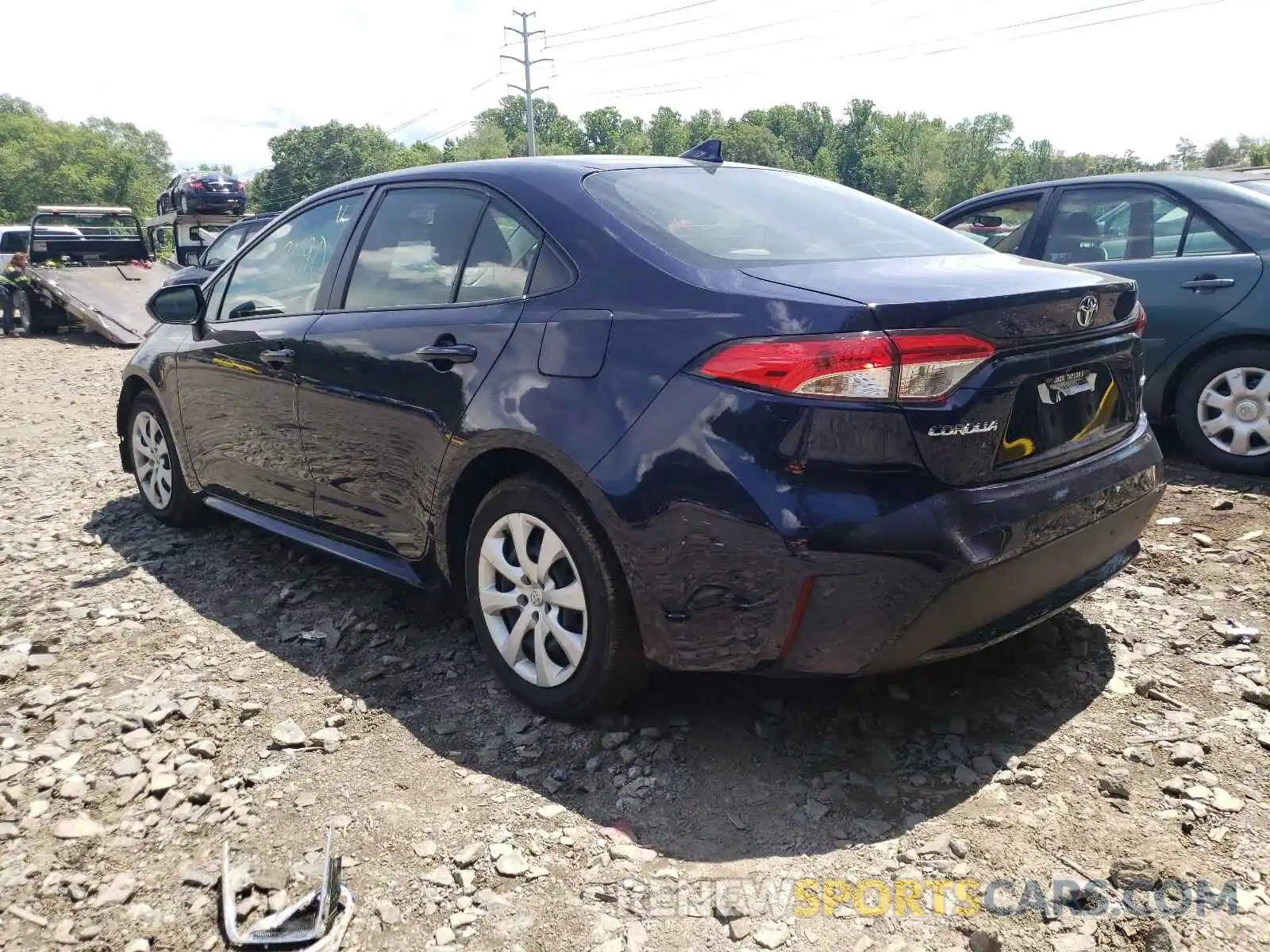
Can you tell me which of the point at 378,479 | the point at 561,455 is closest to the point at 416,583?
the point at 378,479

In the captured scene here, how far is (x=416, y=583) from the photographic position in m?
3.31

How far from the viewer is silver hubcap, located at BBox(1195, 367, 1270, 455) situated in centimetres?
484

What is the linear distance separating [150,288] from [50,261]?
2.60m

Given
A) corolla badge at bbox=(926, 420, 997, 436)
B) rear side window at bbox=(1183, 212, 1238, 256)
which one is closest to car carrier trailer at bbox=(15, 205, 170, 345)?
rear side window at bbox=(1183, 212, 1238, 256)

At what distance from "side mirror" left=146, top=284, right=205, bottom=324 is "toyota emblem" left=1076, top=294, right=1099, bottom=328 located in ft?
12.1

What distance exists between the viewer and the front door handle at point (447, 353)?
116 inches

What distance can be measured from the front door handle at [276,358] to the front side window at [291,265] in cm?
18

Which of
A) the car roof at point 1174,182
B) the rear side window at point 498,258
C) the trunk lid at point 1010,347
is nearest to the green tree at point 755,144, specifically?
the car roof at point 1174,182

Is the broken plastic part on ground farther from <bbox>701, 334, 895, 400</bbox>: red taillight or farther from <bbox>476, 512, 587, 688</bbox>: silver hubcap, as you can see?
<bbox>701, 334, 895, 400</bbox>: red taillight

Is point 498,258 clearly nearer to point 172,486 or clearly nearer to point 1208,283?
point 172,486

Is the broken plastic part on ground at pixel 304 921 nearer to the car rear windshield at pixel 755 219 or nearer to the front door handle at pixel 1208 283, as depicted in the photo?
the car rear windshield at pixel 755 219

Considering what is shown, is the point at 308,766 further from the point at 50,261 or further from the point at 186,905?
the point at 50,261

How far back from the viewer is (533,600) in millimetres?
2885

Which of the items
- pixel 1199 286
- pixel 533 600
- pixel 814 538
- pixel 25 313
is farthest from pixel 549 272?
pixel 25 313
